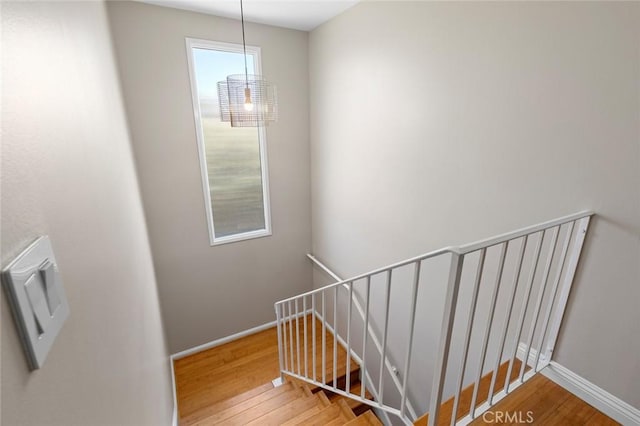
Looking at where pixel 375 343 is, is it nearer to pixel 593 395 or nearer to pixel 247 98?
pixel 593 395

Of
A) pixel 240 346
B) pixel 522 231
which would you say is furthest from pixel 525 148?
pixel 240 346

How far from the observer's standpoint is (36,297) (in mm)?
483

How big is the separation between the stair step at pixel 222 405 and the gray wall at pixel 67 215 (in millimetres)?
1634

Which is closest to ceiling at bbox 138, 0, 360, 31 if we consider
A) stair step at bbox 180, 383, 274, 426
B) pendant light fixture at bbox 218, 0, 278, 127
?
pendant light fixture at bbox 218, 0, 278, 127

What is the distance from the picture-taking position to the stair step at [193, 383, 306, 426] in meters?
2.60

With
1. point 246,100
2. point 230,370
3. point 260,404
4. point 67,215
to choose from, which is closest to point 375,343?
point 260,404

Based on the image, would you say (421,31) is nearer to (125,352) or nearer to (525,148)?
(525,148)

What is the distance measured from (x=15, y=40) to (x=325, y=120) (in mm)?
2891

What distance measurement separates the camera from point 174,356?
11.5 feet

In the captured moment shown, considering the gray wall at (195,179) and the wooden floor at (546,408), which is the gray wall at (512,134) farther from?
the gray wall at (195,179)

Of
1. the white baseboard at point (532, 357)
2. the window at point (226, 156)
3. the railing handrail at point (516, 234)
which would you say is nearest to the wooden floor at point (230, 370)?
the window at point (226, 156)

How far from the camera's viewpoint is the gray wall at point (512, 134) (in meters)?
1.24
